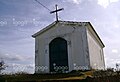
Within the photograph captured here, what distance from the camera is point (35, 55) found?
21109 mm

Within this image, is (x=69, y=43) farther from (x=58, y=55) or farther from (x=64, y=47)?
(x=58, y=55)

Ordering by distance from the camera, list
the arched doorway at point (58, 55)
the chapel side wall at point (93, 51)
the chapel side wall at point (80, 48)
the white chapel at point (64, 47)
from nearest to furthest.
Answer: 1. the chapel side wall at point (80, 48)
2. the white chapel at point (64, 47)
3. the arched doorway at point (58, 55)
4. the chapel side wall at point (93, 51)

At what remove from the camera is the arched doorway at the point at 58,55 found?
19.3 metres

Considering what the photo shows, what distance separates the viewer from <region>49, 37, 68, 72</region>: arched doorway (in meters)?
19.3

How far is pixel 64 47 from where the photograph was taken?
19688 millimetres

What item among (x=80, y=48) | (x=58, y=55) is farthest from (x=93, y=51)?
(x=58, y=55)

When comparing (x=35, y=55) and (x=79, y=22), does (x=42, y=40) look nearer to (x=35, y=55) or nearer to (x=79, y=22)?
(x=35, y=55)

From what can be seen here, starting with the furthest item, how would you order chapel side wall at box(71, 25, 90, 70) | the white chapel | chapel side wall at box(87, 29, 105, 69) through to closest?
chapel side wall at box(87, 29, 105, 69)
the white chapel
chapel side wall at box(71, 25, 90, 70)

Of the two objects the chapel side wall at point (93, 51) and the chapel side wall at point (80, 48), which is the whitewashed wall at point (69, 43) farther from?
the chapel side wall at point (93, 51)

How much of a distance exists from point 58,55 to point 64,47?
1048mm

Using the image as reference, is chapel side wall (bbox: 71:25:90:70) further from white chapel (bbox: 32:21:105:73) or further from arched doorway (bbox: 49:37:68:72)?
arched doorway (bbox: 49:37:68:72)

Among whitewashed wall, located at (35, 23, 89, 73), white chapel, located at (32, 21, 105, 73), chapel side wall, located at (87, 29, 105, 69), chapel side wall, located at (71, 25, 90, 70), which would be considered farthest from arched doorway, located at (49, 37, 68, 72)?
chapel side wall, located at (87, 29, 105, 69)

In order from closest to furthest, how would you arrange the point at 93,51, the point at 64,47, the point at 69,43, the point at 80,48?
1. the point at 80,48
2. the point at 69,43
3. the point at 64,47
4. the point at 93,51

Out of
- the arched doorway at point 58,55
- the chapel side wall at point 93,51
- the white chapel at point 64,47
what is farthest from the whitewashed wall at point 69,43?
the chapel side wall at point 93,51
